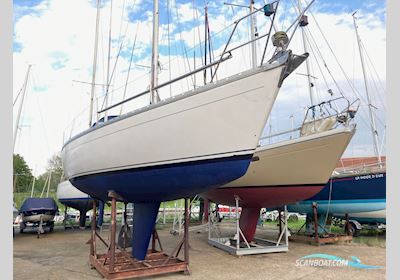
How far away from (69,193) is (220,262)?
9696 millimetres

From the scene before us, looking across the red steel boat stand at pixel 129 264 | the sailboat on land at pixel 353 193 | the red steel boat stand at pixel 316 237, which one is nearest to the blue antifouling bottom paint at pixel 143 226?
the red steel boat stand at pixel 129 264

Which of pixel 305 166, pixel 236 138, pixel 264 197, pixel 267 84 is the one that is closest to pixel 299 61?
pixel 267 84

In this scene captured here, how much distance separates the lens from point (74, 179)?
7105mm

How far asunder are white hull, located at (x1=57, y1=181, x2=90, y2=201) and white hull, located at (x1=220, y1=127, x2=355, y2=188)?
27.5 ft

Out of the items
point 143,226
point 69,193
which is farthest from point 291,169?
point 69,193

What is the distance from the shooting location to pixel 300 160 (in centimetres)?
801

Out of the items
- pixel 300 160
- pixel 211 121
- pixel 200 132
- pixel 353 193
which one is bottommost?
pixel 353 193

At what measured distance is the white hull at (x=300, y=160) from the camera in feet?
25.4

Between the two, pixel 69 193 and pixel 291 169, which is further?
pixel 69 193

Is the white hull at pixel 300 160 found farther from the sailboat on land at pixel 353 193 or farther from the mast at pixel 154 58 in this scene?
the mast at pixel 154 58

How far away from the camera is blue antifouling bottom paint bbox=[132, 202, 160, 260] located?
609 centimetres

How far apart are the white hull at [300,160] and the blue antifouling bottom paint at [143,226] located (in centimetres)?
320

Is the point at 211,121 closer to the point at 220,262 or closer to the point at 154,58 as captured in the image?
the point at 154,58

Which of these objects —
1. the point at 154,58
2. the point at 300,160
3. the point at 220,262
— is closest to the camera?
the point at 154,58
